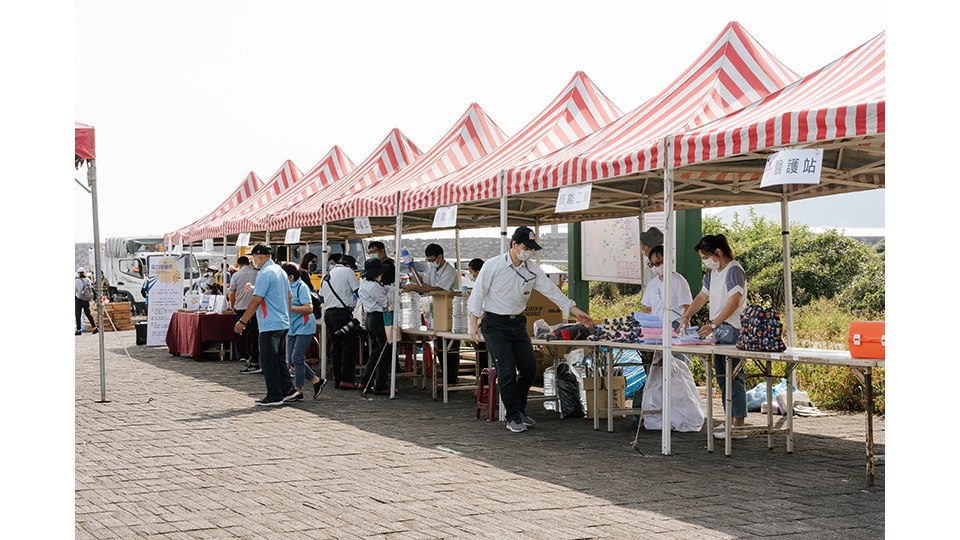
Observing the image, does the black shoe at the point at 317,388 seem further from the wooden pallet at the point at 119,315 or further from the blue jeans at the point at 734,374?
the wooden pallet at the point at 119,315

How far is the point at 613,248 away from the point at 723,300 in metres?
6.69

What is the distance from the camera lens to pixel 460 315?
35.2 ft

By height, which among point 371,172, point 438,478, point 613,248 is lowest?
point 438,478

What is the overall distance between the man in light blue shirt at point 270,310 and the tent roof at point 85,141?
6.99ft

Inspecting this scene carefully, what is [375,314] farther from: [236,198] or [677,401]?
[236,198]

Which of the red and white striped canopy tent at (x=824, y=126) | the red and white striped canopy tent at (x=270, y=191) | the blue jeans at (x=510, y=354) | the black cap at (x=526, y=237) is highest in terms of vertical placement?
the red and white striped canopy tent at (x=270, y=191)

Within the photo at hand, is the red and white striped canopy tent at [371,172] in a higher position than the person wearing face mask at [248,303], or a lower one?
higher

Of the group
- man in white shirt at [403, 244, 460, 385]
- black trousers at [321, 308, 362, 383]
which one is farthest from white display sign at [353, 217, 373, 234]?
black trousers at [321, 308, 362, 383]

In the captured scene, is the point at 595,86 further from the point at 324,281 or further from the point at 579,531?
the point at 579,531

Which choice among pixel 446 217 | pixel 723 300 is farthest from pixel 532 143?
pixel 723 300

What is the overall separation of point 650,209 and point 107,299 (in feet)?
98.5

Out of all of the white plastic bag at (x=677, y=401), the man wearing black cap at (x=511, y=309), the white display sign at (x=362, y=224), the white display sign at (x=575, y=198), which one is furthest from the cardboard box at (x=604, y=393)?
the white display sign at (x=362, y=224)

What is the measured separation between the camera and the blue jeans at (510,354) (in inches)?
345

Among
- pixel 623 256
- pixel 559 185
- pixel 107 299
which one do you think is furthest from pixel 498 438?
pixel 107 299
